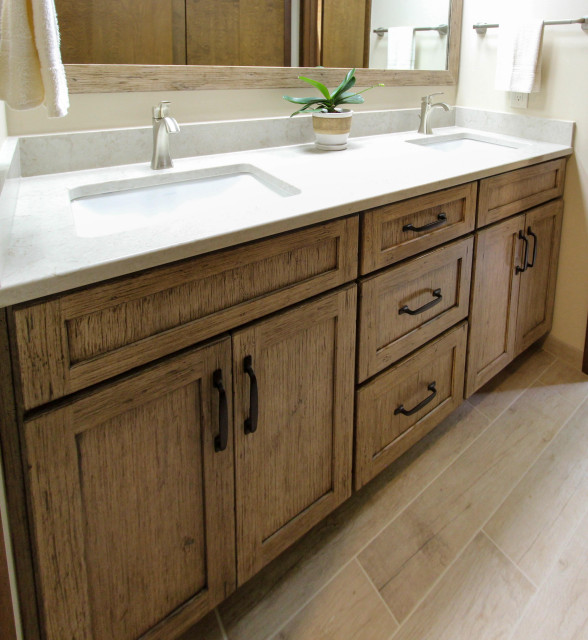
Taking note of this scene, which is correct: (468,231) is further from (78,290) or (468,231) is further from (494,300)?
(78,290)

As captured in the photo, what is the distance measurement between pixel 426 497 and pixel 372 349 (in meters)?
0.47

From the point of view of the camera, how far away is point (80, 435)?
76 centimetres

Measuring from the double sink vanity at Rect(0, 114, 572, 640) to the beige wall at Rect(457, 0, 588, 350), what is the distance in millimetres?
444

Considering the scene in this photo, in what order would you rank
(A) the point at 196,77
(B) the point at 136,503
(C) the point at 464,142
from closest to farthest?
(B) the point at 136,503, (A) the point at 196,77, (C) the point at 464,142

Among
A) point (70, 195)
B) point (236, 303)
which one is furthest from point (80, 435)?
point (70, 195)

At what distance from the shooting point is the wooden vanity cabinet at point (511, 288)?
5.08ft

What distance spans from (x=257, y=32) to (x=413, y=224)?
64 cm

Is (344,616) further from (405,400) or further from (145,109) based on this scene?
(145,109)

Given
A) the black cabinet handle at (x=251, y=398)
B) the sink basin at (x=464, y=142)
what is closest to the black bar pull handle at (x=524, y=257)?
the sink basin at (x=464, y=142)

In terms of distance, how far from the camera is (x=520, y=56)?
1779mm

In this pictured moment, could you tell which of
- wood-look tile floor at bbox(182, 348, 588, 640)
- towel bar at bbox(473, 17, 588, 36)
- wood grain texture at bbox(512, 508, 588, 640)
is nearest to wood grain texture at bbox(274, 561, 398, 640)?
wood-look tile floor at bbox(182, 348, 588, 640)

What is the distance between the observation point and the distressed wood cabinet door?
0.75 m

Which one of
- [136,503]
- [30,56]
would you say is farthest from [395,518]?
[30,56]

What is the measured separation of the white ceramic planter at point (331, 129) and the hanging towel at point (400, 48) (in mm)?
432
